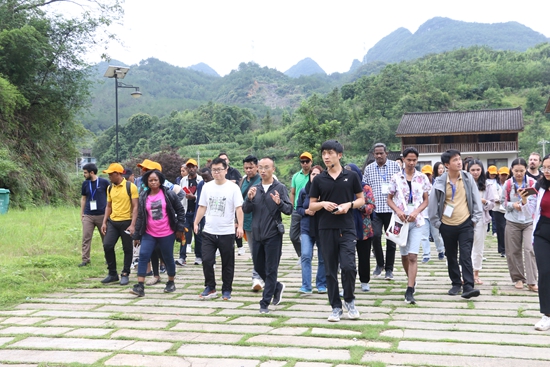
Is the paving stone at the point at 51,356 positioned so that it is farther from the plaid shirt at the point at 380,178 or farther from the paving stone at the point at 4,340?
the plaid shirt at the point at 380,178

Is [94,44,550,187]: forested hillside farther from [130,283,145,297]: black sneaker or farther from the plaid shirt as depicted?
[130,283,145,297]: black sneaker

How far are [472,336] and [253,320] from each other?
203 cm

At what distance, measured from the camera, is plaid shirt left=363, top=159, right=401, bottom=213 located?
7.04 m

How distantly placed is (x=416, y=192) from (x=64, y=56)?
58.7ft

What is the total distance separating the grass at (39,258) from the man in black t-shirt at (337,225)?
12.4 feet

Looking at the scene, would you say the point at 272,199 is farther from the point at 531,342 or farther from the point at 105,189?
the point at 105,189

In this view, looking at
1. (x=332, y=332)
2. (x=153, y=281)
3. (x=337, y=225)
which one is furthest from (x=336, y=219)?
(x=153, y=281)

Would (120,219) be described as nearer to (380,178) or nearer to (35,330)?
(35,330)

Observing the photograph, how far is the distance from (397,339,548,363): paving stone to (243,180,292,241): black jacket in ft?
6.71

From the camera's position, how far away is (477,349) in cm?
407

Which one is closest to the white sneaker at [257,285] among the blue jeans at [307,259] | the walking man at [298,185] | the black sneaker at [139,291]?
the blue jeans at [307,259]

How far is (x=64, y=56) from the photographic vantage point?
20.3 metres

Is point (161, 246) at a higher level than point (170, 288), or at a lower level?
higher

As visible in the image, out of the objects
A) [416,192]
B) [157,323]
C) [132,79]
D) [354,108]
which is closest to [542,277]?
[416,192]
